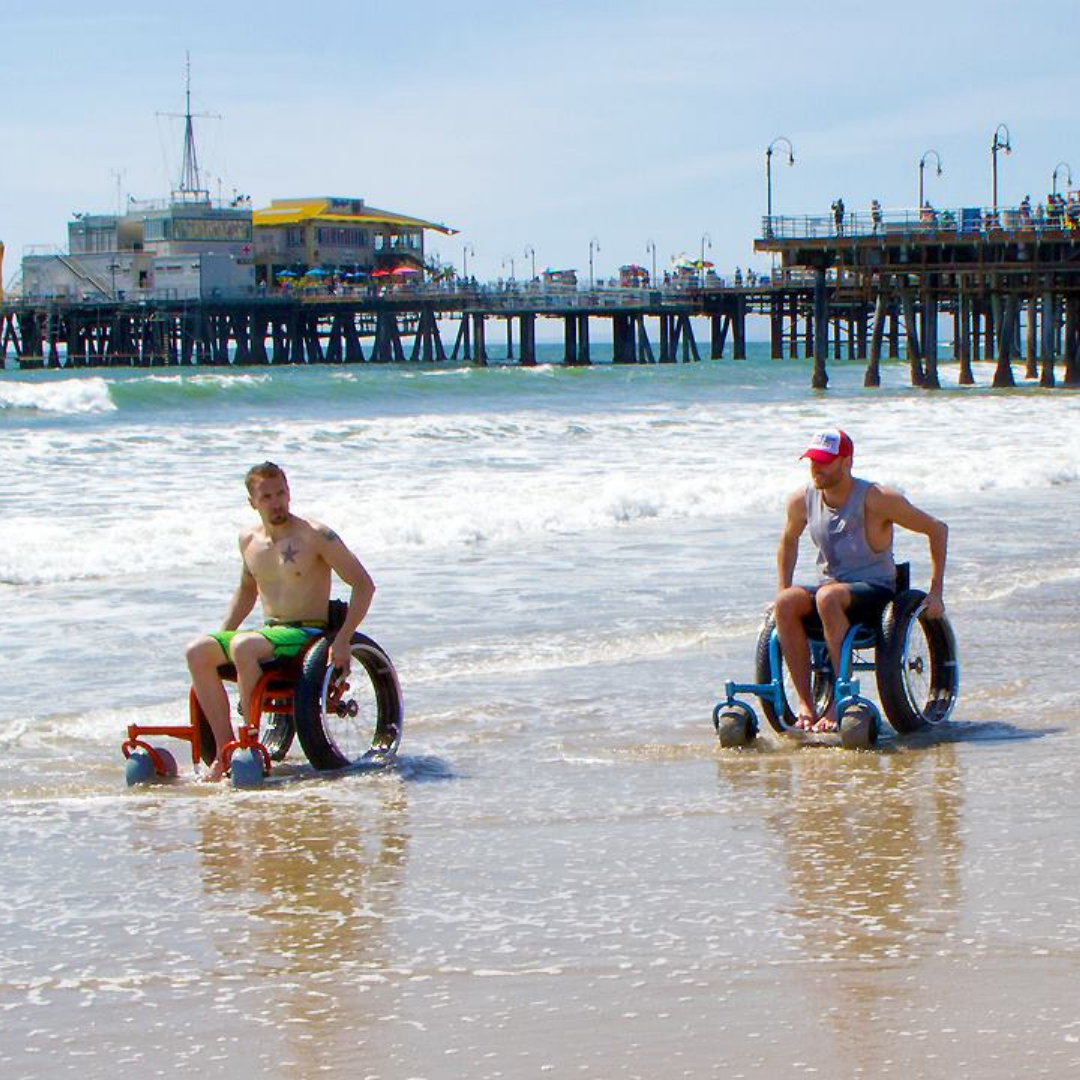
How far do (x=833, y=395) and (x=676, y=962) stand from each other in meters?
42.0

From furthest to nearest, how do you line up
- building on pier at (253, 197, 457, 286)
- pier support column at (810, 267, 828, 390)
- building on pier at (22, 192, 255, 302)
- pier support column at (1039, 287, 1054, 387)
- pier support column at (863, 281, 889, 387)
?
building on pier at (253, 197, 457, 286) < building on pier at (22, 192, 255, 302) < pier support column at (810, 267, 828, 390) < pier support column at (863, 281, 889, 387) < pier support column at (1039, 287, 1054, 387)

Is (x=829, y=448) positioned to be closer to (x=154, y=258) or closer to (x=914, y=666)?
(x=914, y=666)

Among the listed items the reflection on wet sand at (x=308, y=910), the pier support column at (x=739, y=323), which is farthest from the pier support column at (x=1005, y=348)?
the reflection on wet sand at (x=308, y=910)

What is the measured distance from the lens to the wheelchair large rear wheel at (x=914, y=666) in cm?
685

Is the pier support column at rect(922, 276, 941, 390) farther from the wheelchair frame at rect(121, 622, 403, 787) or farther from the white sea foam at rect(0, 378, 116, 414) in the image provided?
the wheelchair frame at rect(121, 622, 403, 787)

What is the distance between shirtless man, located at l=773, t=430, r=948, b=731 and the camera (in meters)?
6.85

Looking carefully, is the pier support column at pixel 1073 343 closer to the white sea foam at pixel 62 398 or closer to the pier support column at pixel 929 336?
the pier support column at pixel 929 336

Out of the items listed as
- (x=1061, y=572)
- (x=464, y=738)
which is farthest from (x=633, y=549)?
(x=464, y=738)

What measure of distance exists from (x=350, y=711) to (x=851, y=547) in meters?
1.77

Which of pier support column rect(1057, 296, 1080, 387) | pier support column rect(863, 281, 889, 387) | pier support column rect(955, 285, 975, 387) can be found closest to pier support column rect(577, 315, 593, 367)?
pier support column rect(863, 281, 889, 387)

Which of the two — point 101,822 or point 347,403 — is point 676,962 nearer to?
point 101,822

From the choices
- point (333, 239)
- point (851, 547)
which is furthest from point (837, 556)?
point (333, 239)

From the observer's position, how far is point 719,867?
5195 mm

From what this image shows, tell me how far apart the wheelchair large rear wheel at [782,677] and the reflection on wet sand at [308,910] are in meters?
1.33
